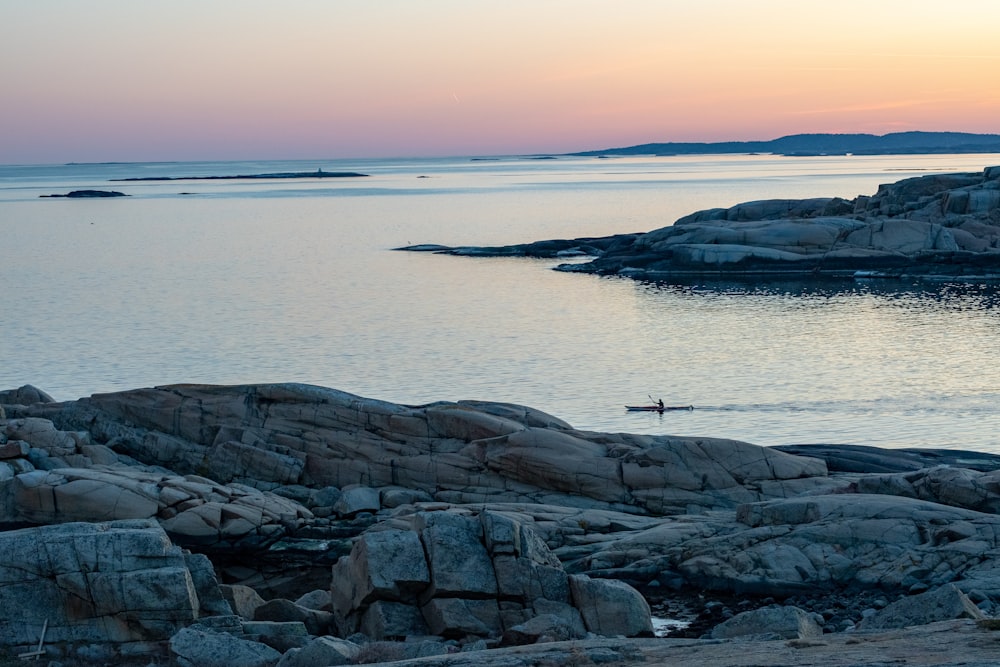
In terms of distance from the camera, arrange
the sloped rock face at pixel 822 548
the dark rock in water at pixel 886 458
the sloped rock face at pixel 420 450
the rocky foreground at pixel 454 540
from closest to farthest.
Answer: the rocky foreground at pixel 454 540 → the sloped rock face at pixel 822 548 → the sloped rock face at pixel 420 450 → the dark rock in water at pixel 886 458

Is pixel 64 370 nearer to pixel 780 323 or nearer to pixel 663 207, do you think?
pixel 780 323

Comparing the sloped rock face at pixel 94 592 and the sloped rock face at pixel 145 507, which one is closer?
the sloped rock face at pixel 94 592

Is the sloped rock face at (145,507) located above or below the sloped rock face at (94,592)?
below

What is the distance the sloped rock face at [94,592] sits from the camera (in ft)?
61.0

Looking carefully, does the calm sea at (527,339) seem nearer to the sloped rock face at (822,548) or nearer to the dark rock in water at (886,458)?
the dark rock in water at (886,458)

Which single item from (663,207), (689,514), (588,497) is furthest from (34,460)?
(663,207)

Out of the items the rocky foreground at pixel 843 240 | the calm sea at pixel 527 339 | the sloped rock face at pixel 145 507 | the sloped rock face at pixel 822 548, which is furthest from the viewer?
the rocky foreground at pixel 843 240

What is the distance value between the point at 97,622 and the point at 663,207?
16554cm

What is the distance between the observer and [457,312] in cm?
7544

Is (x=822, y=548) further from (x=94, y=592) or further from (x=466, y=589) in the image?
(x=94, y=592)

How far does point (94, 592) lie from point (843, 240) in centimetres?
8210

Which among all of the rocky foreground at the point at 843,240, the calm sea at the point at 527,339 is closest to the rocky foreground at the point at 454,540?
the calm sea at the point at 527,339

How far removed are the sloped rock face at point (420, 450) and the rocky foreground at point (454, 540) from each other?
7 centimetres

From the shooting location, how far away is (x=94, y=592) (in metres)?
18.6
